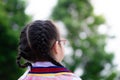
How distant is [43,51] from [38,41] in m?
0.05

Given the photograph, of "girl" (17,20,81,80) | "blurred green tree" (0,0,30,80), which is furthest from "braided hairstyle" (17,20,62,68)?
"blurred green tree" (0,0,30,80)

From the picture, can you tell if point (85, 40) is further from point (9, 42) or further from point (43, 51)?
point (43, 51)

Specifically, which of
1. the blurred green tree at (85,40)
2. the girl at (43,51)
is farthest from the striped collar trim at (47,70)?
the blurred green tree at (85,40)

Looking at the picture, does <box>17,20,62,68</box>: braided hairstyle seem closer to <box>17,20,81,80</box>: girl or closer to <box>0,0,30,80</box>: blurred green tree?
<box>17,20,81,80</box>: girl

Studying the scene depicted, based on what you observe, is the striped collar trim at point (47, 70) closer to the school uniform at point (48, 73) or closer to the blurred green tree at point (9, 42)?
the school uniform at point (48, 73)

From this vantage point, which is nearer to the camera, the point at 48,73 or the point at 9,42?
the point at 48,73

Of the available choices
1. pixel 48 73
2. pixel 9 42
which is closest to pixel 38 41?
pixel 48 73

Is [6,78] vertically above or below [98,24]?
below

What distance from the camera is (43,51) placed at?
2.33 meters

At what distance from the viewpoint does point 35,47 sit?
235cm

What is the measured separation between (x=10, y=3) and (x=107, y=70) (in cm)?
378

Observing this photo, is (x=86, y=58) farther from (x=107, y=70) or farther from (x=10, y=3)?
(x=10, y=3)

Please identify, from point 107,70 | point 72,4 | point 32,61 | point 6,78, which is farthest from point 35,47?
point 72,4

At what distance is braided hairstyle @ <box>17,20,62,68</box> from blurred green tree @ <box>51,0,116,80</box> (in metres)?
11.3
